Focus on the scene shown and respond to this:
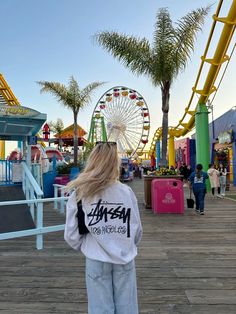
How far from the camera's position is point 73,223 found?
1772 mm

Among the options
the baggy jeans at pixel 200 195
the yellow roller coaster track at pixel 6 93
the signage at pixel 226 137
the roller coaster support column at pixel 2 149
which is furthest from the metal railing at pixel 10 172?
the roller coaster support column at pixel 2 149

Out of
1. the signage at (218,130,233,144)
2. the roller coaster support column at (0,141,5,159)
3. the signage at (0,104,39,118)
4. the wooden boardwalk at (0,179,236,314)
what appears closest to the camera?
the wooden boardwalk at (0,179,236,314)

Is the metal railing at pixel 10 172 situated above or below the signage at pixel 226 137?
below

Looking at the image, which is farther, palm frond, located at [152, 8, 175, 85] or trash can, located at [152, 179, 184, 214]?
palm frond, located at [152, 8, 175, 85]

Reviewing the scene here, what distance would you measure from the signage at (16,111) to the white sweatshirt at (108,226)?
5748 millimetres

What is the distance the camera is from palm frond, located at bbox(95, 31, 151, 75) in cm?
1257

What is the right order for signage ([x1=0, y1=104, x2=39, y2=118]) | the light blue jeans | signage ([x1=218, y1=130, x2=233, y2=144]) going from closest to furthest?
the light blue jeans
signage ([x1=0, y1=104, x2=39, y2=118])
signage ([x1=218, y1=130, x2=233, y2=144])

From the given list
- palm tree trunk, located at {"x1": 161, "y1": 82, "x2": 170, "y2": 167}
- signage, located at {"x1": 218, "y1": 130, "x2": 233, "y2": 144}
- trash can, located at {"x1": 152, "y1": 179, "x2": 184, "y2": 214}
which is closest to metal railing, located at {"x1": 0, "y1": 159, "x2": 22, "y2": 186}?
trash can, located at {"x1": 152, "y1": 179, "x2": 184, "y2": 214}

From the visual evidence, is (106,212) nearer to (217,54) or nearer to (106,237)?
(106,237)

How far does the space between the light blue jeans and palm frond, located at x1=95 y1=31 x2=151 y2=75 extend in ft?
38.6

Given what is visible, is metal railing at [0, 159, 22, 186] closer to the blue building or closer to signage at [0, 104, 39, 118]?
signage at [0, 104, 39, 118]

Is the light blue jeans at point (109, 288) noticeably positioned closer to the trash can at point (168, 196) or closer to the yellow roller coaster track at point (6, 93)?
the trash can at point (168, 196)

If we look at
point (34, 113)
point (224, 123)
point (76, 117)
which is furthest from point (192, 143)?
point (34, 113)

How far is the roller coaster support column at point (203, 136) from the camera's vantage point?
624 inches
